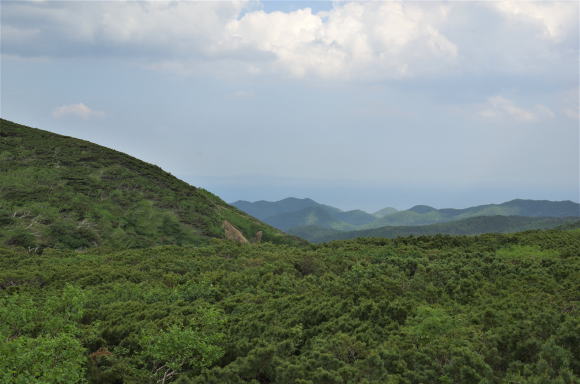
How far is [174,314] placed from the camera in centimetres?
1577

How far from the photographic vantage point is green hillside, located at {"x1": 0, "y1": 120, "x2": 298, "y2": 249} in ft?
123

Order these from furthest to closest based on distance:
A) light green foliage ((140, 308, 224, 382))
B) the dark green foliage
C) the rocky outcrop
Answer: the rocky outcrop
light green foliage ((140, 308, 224, 382))
the dark green foliage

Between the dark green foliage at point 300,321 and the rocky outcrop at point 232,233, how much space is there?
70.7 feet

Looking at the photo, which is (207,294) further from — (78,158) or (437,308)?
(78,158)

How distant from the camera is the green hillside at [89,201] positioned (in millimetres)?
37406

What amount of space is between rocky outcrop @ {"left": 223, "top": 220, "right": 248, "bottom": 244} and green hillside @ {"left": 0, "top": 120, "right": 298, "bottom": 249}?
2.88 ft

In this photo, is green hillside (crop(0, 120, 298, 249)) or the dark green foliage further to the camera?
green hillside (crop(0, 120, 298, 249))

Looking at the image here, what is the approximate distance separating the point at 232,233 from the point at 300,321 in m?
34.6

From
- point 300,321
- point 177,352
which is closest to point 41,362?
point 177,352

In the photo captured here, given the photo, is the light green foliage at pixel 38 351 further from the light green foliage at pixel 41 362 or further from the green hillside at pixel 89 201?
the green hillside at pixel 89 201

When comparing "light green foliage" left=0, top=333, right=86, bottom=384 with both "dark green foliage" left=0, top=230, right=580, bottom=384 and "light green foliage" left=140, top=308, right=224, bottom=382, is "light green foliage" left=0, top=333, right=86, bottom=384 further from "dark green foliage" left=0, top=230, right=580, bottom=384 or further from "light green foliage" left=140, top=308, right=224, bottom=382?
"light green foliage" left=140, top=308, right=224, bottom=382

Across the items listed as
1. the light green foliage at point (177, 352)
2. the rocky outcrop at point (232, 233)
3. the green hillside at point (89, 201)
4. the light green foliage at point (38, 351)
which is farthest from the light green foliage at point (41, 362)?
the rocky outcrop at point (232, 233)

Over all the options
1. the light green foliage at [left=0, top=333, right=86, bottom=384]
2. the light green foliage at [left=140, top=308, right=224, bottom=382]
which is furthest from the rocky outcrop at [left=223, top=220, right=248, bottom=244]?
the light green foliage at [left=0, top=333, right=86, bottom=384]

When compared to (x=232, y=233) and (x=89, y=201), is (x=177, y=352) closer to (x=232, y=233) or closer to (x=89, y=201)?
(x=89, y=201)
